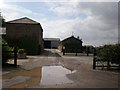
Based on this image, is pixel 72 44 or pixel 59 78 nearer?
pixel 59 78

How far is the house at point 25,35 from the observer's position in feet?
139

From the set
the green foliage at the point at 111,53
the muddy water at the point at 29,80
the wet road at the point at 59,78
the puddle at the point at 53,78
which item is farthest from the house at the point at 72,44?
the muddy water at the point at 29,80

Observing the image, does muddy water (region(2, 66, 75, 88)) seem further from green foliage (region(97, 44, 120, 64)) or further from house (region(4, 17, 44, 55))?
house (region(4, 17, 44, 55))

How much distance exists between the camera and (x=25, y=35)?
42.9 meters

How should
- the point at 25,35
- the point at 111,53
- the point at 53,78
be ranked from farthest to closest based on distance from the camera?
the point at 25,35 → the point at 111,53 → the point at 53,78

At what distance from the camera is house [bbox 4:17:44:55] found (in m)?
42.5

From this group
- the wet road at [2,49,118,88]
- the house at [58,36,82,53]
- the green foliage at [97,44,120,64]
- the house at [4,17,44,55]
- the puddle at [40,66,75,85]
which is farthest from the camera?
the house at [58,36,82,53]

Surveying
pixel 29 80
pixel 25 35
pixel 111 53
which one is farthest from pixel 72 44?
pixel 29 80

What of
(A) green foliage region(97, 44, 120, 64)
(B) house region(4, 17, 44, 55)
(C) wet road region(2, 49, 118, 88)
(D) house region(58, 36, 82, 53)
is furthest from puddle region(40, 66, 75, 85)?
(D) house region(58, 36, 82, 53)

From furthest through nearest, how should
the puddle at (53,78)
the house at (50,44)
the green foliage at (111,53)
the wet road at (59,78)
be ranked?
the house at (50,44) < the green foliage at (111,53) < the puddle at (53,78) < the wet road at (59,78)

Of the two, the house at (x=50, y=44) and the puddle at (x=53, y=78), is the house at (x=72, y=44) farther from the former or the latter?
the puddle at (x=53, y=78)

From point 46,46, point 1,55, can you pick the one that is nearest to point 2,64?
point 1,55

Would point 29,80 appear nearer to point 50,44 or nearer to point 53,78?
point 53,78

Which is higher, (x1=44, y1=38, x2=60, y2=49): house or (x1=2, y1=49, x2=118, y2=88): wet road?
(x1=44, y1=38, x2=60, y2=49): house
